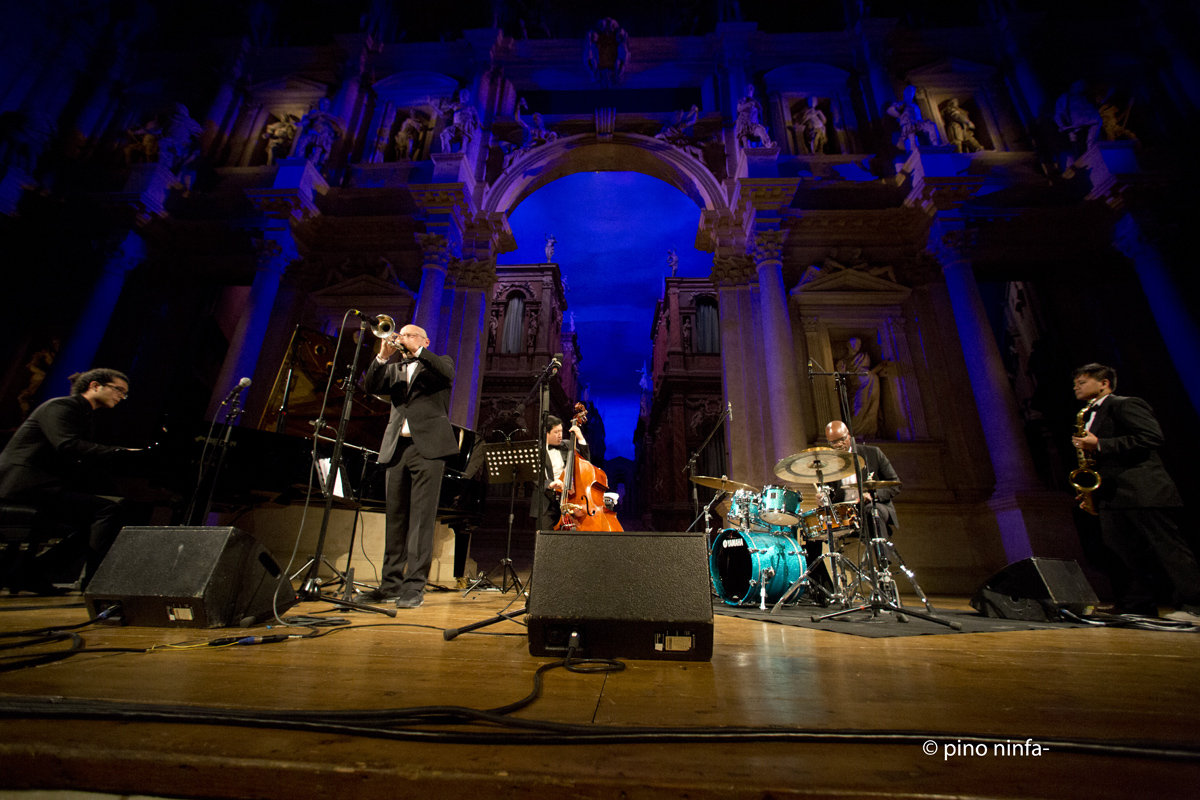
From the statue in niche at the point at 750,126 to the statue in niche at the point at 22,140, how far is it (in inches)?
541

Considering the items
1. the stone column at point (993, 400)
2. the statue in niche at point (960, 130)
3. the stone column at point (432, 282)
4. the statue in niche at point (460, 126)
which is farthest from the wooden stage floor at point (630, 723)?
the statue in niche at point (960, 130)

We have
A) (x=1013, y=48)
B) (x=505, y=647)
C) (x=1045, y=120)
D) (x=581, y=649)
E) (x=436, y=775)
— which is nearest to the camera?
(x=436, y=775)

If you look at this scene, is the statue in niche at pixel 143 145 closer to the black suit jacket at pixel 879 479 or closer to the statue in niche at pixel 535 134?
the statue in niche at pixel 535 134

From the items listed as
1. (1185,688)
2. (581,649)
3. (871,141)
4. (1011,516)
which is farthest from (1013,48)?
(581,649)

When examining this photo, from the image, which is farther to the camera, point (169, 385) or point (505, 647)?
point (169, 385)

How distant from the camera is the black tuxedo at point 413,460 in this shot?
3518 mm

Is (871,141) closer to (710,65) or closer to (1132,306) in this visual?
(710,65)

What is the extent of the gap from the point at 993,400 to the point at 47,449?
35.4 feet

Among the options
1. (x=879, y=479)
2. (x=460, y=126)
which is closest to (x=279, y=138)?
(x=460, y=126)

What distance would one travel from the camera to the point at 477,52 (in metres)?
11.3

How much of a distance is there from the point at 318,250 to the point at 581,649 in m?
10.3

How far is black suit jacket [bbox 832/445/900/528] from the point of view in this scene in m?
4.94

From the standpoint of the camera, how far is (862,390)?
27.5 feet

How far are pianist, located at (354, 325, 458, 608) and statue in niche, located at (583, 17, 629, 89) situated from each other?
10.4m
